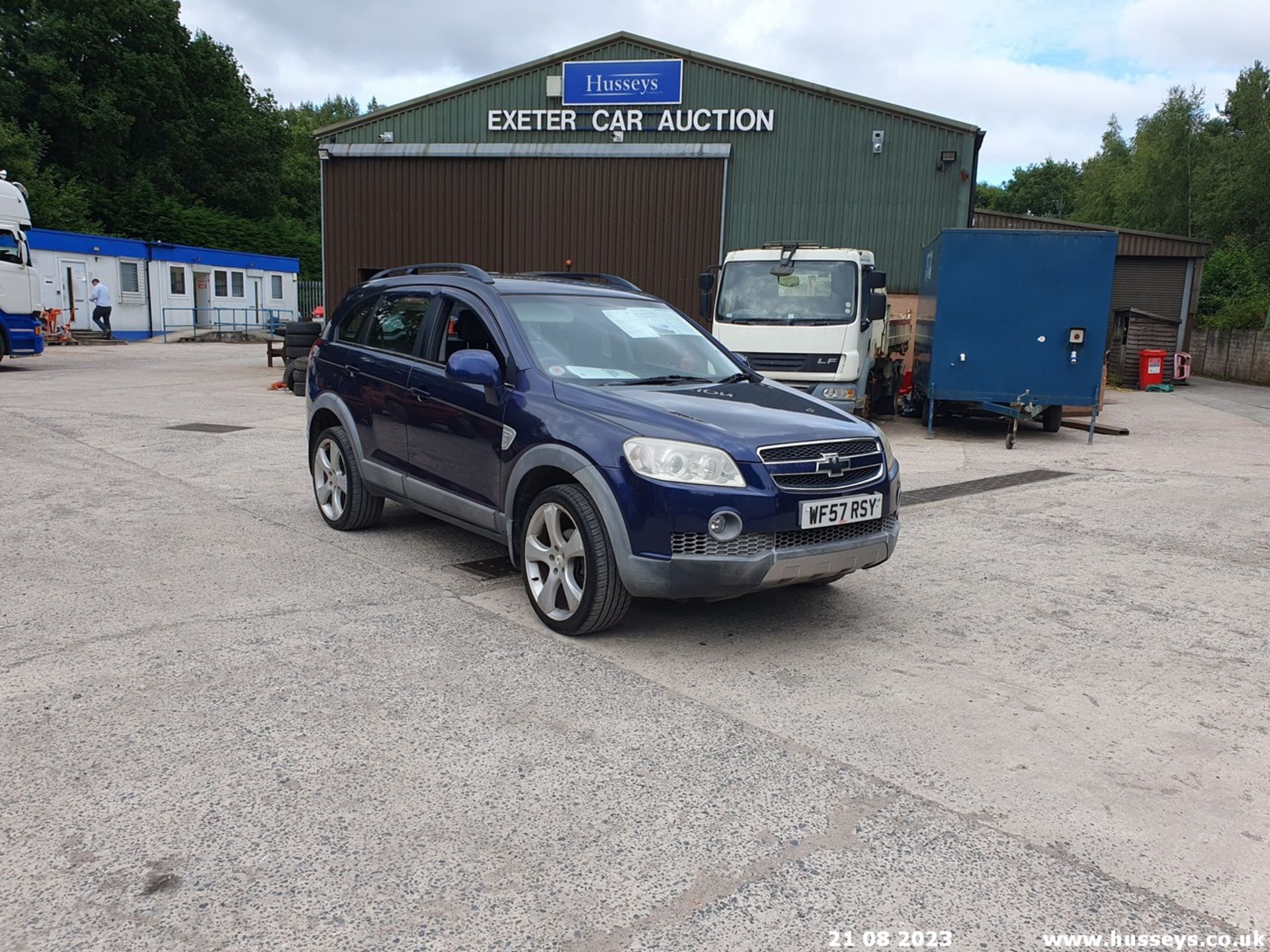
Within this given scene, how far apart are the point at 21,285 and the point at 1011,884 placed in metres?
23.3

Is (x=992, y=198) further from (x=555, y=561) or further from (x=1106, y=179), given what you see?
(x=555, y=561)

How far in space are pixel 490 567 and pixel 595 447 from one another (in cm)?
175

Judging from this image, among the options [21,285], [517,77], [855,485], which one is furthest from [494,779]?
[21,285]

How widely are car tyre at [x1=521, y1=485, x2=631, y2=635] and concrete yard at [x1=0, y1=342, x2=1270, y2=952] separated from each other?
0.14 meters

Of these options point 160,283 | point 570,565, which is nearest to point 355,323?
point 570,565

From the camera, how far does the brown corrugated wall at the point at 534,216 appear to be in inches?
826

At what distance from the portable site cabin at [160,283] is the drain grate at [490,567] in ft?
86.9

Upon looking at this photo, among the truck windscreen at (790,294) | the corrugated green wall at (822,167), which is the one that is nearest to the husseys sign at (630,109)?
the corrugated green wall at (822,167)

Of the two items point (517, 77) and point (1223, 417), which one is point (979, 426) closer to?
point (1223, 417)

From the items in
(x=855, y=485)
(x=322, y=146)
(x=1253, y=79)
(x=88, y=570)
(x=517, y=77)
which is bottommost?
(x=88, y=570)

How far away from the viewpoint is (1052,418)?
14.1 meters

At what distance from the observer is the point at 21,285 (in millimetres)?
20750

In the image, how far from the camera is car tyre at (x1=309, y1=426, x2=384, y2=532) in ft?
22.0

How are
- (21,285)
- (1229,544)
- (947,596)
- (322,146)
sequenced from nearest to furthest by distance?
(947,596), (1229,544), (21,285), (322,146)
